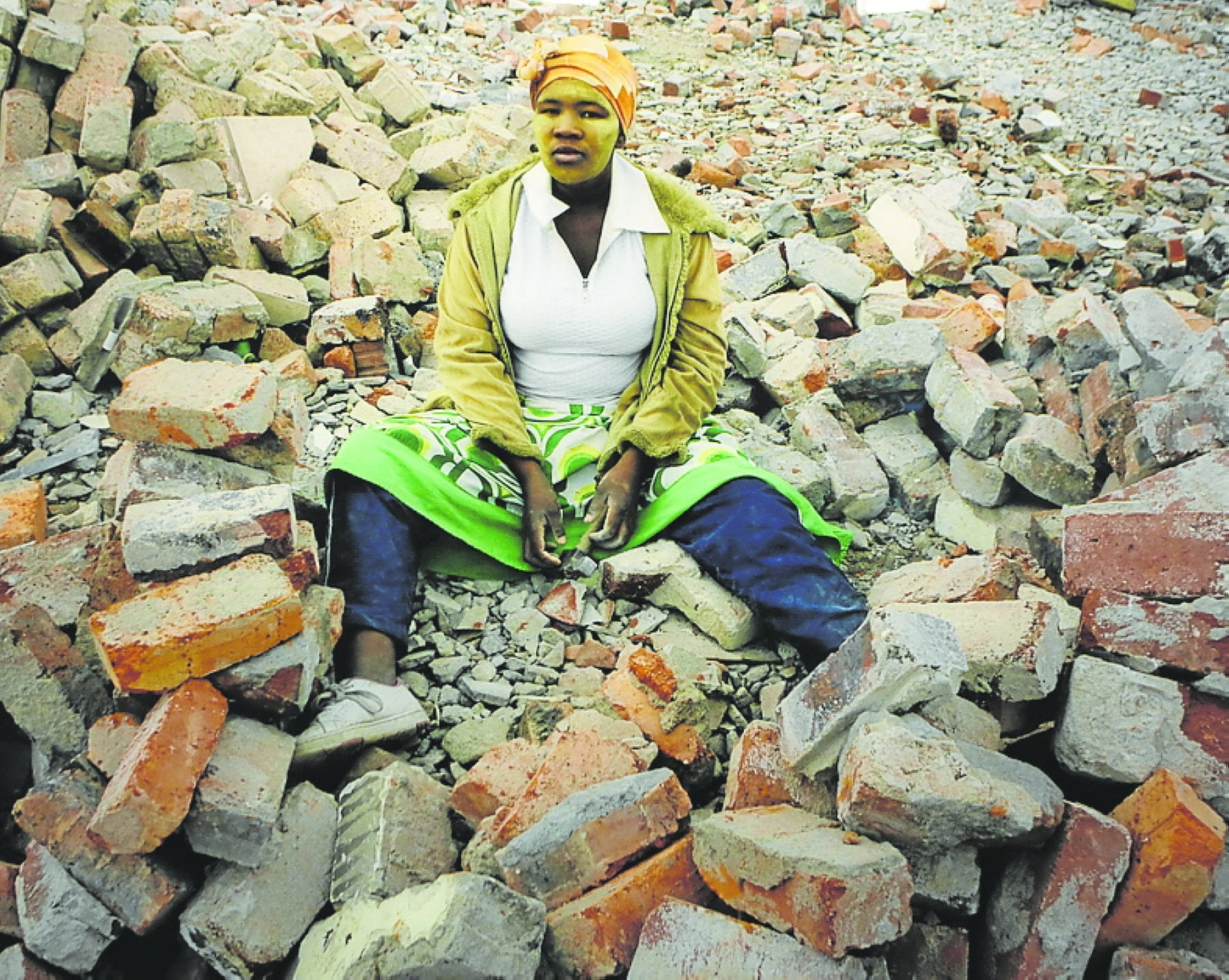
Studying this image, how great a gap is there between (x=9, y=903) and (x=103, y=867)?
24 cm

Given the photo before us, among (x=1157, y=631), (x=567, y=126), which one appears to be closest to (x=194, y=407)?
(x=567, y=126)

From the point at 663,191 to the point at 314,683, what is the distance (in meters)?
1.83

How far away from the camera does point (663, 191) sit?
2908 mm

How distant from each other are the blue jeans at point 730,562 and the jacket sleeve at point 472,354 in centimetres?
40

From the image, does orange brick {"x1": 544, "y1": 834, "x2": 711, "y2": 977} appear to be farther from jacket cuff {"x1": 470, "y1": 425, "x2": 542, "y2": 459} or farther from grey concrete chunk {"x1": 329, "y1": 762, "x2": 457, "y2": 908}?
jacket cuff {"x1": 470, "y1": 425, "x2": 542, "y2": 459}

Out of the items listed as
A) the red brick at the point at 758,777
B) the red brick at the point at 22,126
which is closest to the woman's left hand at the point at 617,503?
the red brick at the point at 758,777

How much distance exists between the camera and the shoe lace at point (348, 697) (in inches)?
88.7

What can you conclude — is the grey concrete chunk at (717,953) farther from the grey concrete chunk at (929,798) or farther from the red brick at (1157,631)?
the red brick at (1157,631)

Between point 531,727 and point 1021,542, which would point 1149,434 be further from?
point 531,727

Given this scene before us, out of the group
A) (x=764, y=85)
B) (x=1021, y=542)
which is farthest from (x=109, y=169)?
(x=764, y=85)

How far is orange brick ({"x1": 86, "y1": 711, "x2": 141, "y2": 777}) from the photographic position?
190cm

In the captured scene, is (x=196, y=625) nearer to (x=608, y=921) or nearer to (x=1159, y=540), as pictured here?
(x=608, y=921)

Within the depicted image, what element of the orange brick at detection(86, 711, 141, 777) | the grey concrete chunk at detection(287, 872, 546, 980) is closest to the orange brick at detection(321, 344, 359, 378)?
the orange brick at detection(86, 711, 141, 777)

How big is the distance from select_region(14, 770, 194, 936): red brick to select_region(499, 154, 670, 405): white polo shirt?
5.97ft
